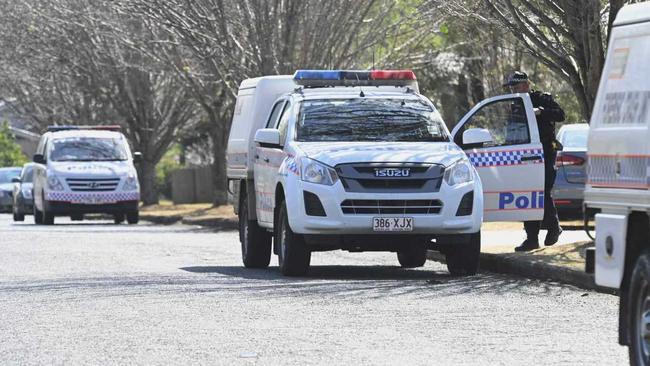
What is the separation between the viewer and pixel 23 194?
4009cm

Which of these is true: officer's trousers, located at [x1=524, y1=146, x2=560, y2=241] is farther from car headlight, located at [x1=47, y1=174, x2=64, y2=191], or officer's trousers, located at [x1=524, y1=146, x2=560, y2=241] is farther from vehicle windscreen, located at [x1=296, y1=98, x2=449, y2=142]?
car headlight, located at [x1=47, y1=174, x2=64, y2=191]

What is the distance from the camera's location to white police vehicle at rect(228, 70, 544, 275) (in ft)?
50.8

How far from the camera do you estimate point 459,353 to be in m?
9.81

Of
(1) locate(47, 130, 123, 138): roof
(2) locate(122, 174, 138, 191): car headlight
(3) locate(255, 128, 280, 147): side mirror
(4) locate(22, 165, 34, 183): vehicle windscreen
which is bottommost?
(4) locate(22, 165, 34, 183): vehicle windscreen

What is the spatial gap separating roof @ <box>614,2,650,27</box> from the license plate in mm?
6663

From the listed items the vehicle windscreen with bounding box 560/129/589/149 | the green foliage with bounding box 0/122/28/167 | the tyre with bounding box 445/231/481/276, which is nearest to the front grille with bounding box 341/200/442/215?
the tyre with bounding box 445/231/481/276

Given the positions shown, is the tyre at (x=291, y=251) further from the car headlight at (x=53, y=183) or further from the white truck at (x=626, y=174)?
the car headlight at (x=53, y=183)

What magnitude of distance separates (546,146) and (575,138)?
7.25 metres

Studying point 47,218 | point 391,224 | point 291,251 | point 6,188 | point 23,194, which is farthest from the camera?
point 6,188

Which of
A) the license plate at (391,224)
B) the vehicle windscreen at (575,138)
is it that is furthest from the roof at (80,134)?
the license plate at (391,224)

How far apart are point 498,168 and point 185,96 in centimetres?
2925

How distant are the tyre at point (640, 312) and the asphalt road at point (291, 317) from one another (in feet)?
3.39

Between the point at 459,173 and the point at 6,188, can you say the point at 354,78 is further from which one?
the point at 6,188

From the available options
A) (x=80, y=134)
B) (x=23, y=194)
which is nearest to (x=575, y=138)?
(x=80, y=134)
